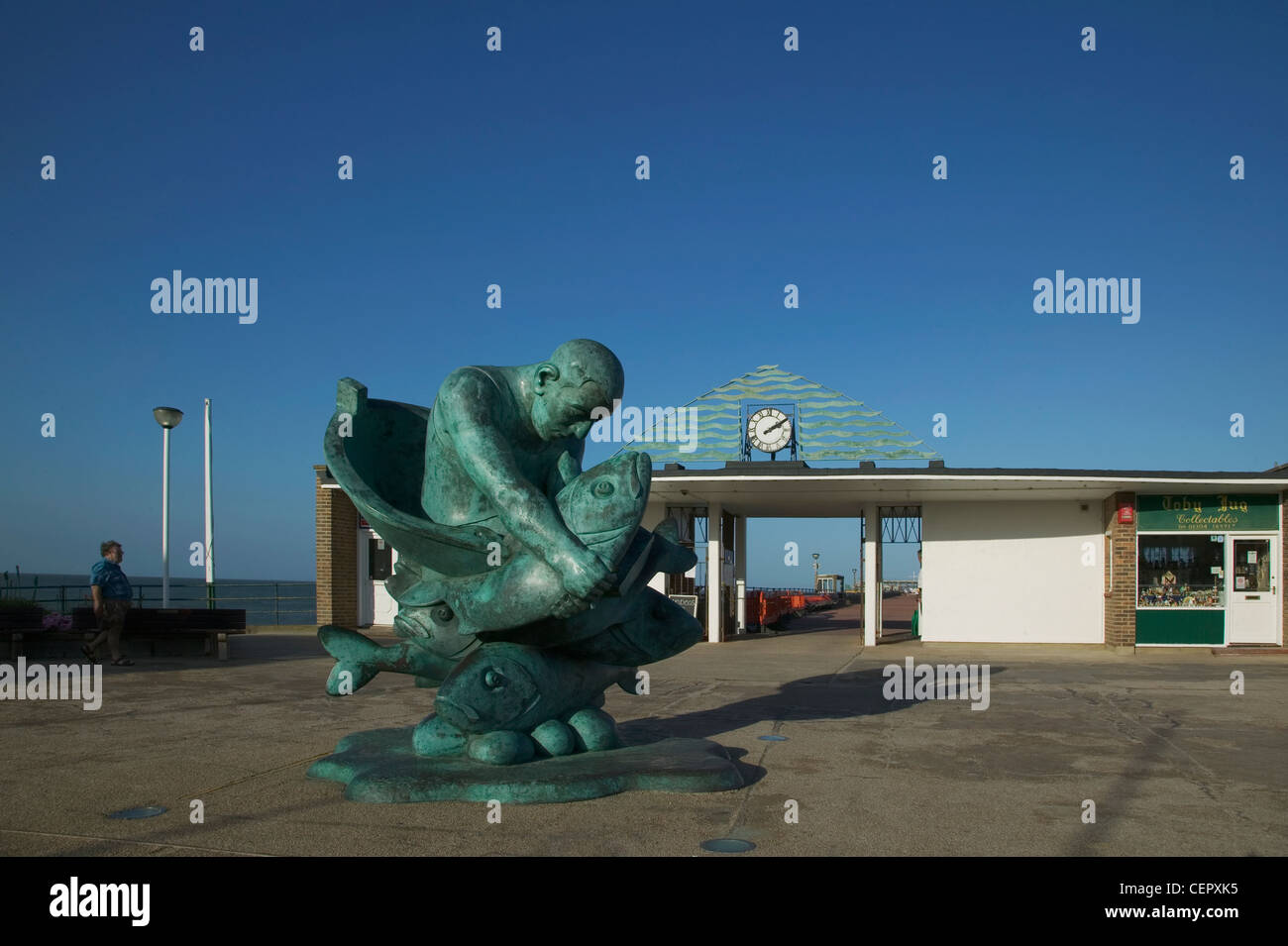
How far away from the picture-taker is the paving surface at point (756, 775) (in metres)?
4.03

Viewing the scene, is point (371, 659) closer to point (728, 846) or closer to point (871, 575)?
point (728, 846)

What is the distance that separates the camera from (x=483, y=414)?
4707 mm

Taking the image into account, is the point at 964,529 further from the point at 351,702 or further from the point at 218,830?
the point at 218,830

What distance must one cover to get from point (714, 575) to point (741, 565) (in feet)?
12.1

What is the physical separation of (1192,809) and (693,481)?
12234 millimetres

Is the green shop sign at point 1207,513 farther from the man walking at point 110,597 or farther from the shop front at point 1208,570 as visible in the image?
the man walking at point 110,597

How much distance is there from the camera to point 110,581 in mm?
11727

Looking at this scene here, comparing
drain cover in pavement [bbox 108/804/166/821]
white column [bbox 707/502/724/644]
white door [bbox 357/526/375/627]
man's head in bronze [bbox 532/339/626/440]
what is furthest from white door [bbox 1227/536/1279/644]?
drain cover in pavement [bbox 108/804/166/821]

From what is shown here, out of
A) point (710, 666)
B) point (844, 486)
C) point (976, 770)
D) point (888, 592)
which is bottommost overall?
point (888, 592)

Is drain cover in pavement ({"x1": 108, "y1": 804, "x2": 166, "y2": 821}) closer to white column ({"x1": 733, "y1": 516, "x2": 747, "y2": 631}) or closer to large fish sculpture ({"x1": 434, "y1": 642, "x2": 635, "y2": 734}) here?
large fish sculpture ({"x1": 434, "y1": 642, "x2": 635, "y2": 734})

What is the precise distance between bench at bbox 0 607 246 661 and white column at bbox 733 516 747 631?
1091cm

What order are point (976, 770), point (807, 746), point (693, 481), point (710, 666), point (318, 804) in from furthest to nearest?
point (693, 481) → point (710, 666) → point (807, 746) → point (976, 770) → point (318, 804)
